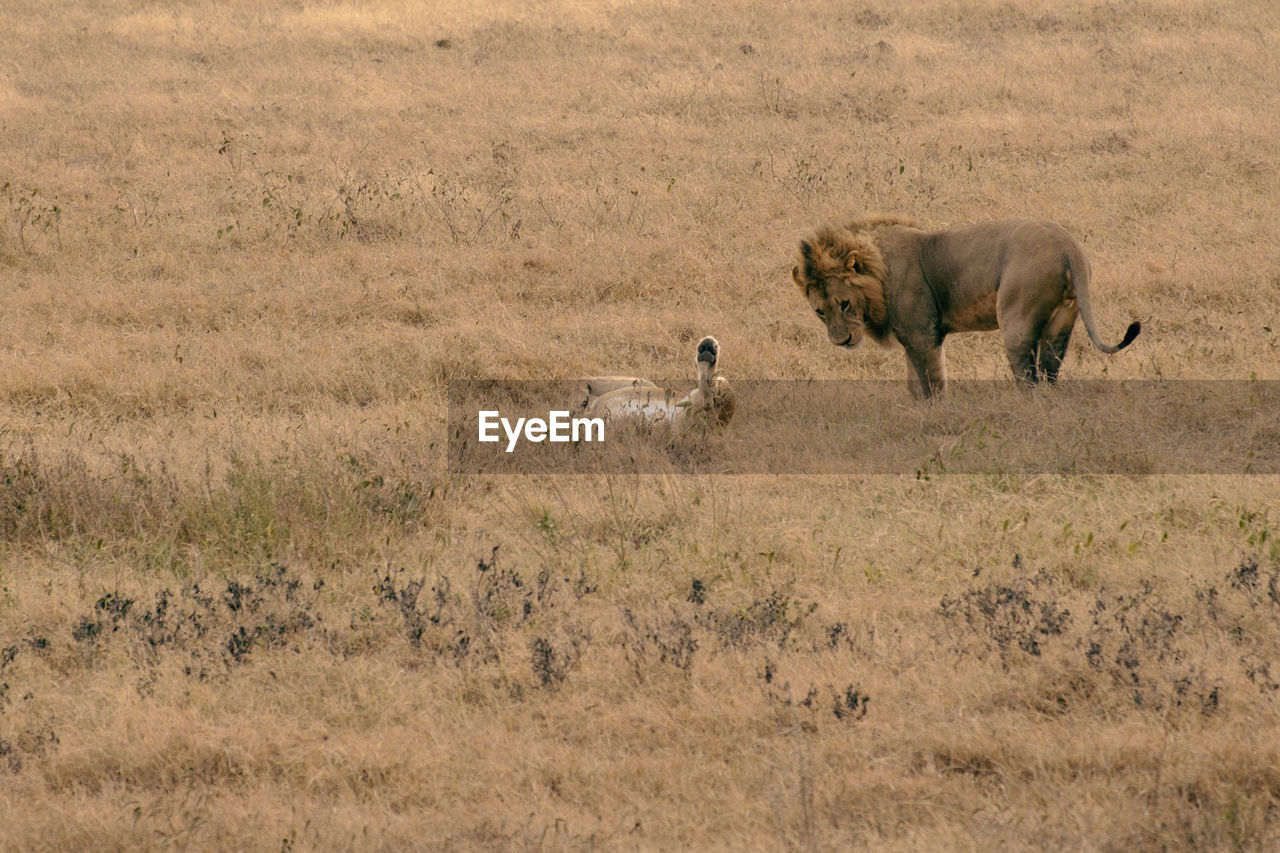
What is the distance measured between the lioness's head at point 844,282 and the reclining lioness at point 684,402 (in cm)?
102

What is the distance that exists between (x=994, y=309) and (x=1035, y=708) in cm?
404

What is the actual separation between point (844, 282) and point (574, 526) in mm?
2980

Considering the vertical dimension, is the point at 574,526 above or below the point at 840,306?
below

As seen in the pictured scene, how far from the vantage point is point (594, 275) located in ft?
33.3

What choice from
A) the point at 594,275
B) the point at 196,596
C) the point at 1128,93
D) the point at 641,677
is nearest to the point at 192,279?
the point at 594,275

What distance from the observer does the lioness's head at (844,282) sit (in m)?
8.02

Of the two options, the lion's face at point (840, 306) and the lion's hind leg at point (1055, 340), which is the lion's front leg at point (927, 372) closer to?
the lion's face at point (840, 306)

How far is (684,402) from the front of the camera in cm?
736

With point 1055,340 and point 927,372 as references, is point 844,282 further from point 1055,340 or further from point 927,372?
point 1055,340

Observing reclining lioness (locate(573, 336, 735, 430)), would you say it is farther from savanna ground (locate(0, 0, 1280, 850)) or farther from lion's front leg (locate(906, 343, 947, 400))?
lion's front leg (locate(906, 343, 947, 400))

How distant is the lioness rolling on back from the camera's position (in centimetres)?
725

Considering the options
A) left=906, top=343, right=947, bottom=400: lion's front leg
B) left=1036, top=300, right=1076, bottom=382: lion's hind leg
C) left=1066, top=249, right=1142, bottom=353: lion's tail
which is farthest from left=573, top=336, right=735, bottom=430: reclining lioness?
left=1066, top=249, right=1142, bottom=353: lion's tail

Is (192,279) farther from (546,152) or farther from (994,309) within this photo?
(994,309)

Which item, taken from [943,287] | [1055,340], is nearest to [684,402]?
[943,287]
